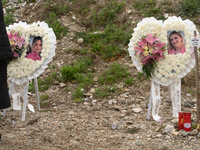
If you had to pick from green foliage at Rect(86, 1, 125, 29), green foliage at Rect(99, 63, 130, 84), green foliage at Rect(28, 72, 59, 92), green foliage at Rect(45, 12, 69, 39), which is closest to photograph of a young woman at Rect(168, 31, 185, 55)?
green foliage at Rect(99, 63, 130, 84)

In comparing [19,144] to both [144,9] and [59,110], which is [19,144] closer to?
[59,110]

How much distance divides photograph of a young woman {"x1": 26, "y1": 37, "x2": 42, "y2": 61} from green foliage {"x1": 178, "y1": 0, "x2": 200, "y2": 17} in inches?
179

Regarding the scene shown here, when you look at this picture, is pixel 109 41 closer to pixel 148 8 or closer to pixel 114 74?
pixel 114 74

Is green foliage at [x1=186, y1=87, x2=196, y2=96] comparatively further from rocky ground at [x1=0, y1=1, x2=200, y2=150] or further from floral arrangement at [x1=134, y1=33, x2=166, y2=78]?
floral arrangement at [x1=134, y1=33, x2=166, y2=78]

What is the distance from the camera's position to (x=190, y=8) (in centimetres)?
725

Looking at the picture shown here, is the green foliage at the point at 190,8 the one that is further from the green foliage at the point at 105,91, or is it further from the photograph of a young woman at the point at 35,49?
the photograph of a young woman at the point at 35,49

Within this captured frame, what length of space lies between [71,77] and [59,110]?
129cm

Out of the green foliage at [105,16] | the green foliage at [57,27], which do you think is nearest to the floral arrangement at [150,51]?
the green foliage at [105,16]

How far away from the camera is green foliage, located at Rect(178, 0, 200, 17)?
7194mm

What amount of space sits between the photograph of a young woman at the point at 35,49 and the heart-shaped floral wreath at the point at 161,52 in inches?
66.7

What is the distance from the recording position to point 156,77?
4250 mm

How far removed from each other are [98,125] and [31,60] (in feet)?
5.47

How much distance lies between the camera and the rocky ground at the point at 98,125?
373 cm

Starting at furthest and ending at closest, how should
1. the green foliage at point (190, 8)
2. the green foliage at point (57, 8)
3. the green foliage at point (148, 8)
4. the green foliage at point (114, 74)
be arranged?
the green foliage at point (57, 8), the green foliage at point (148, 8), the green foliage at point (190, 8), the green foliage at point (114, 74)
